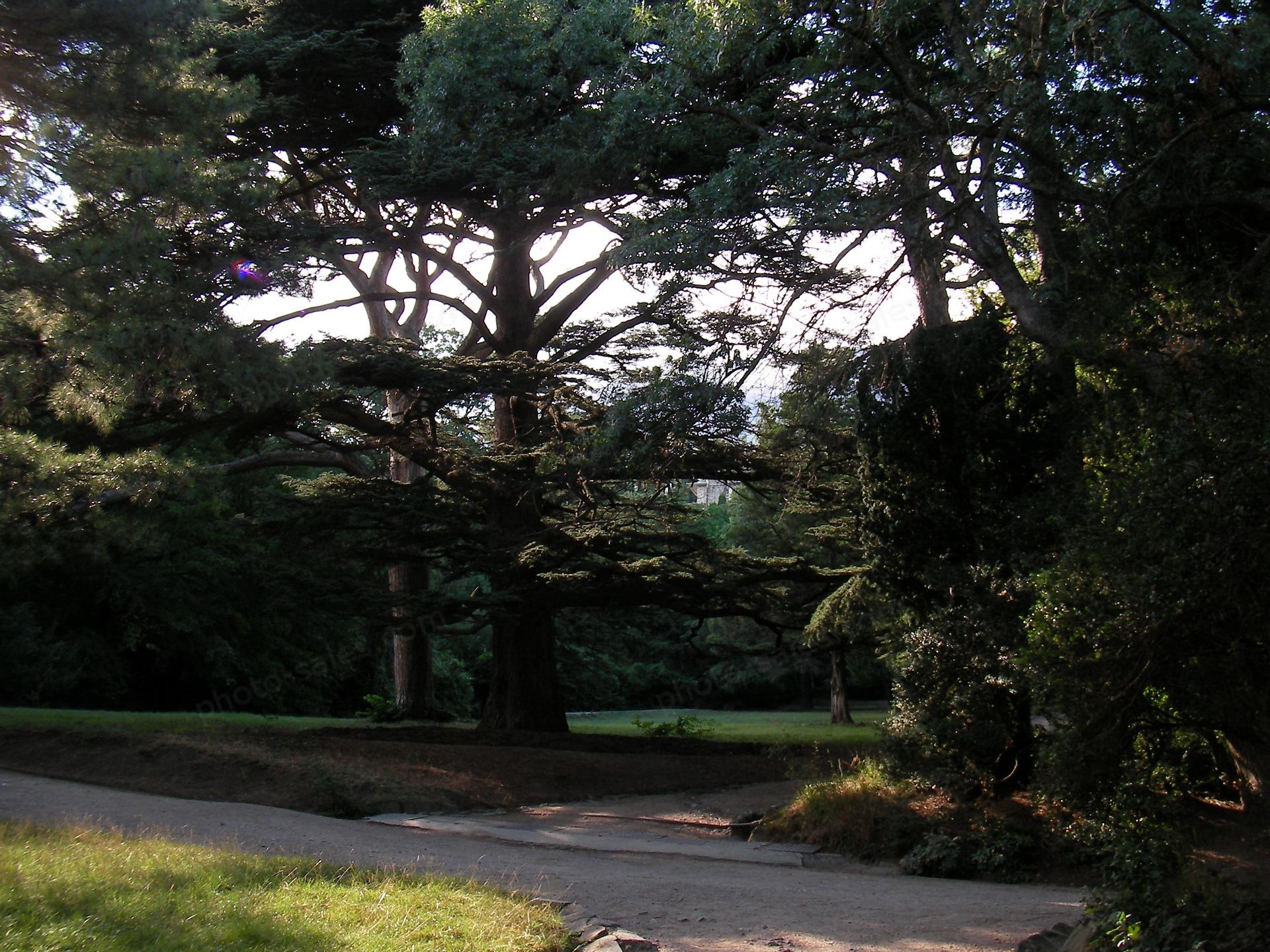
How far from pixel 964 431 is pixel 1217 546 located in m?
5.14

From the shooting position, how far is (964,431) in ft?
37.1

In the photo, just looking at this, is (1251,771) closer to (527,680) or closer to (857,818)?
(857,818)

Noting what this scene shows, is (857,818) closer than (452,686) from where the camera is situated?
Yes

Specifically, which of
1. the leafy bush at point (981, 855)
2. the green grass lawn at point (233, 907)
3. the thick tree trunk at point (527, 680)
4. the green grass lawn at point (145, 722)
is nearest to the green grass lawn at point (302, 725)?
the green grass lawn at point (145, 722)

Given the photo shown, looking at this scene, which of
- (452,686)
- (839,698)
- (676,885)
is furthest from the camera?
(452,686)

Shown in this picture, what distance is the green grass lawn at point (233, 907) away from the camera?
17.8 feet

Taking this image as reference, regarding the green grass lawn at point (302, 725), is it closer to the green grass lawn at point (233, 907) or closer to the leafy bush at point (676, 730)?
the leafy bush at point (676, 730)

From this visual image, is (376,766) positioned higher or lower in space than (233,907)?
lower

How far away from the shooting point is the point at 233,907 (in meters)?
6.12

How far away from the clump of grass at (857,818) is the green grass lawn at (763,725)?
7.90 m

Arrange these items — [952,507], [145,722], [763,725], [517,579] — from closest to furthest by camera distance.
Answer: [952,507], [517,579], [145,722], [763,725]

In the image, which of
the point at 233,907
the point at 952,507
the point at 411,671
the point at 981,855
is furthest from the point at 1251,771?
the point at 411,671

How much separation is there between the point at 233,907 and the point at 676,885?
374 cm

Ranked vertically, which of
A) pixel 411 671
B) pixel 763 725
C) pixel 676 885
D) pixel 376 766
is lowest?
pixel 763 725
